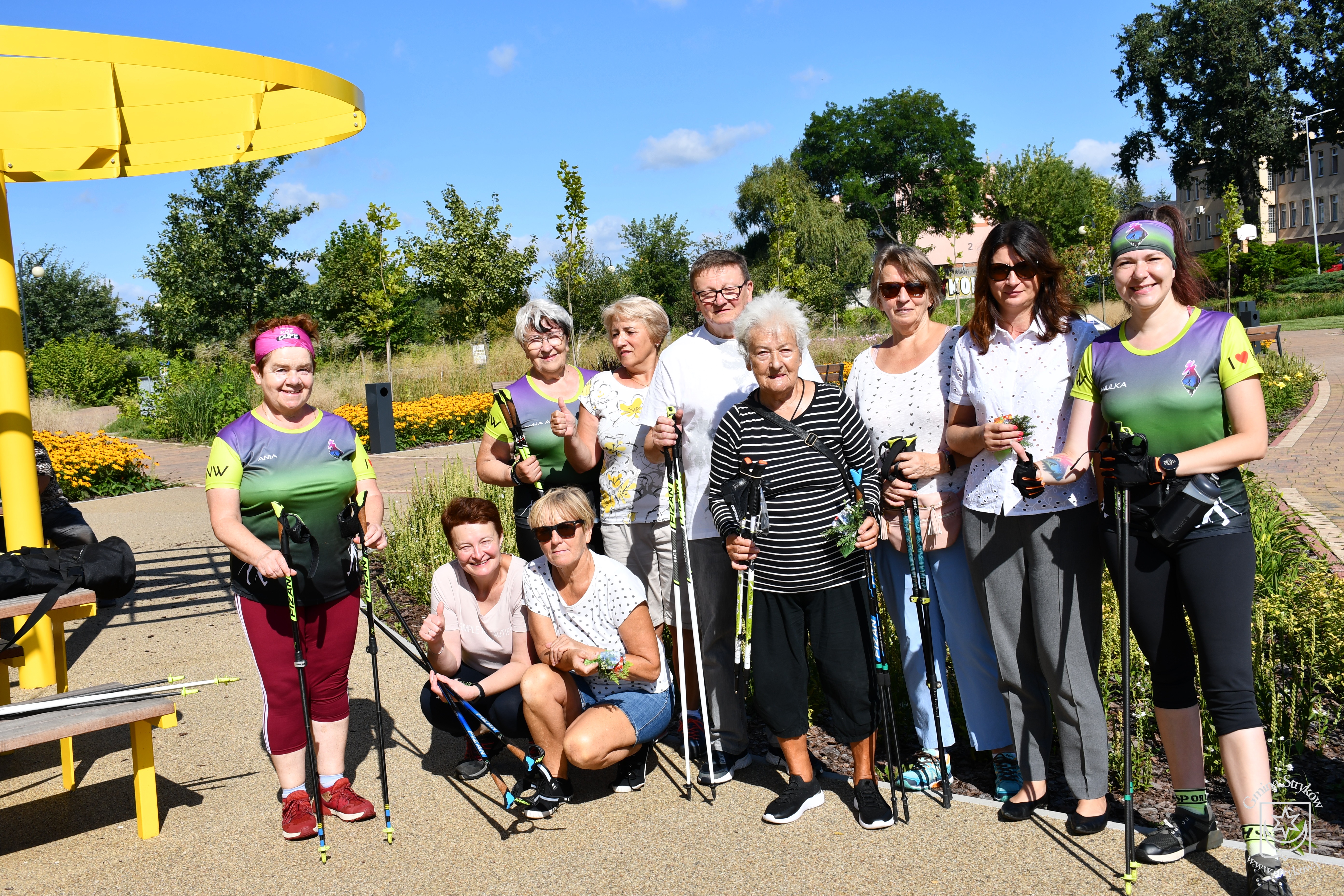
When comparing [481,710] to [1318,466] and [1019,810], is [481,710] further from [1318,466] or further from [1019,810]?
[1318,466]

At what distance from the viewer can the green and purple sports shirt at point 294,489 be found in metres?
3.54

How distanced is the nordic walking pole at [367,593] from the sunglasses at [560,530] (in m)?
0.64

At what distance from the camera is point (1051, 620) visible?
10.8 ft

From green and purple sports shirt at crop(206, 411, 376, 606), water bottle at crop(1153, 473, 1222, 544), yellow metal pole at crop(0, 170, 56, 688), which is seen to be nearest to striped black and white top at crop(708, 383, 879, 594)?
water bottle at crop(1153, 473, 1222, 544)

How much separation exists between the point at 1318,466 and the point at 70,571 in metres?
10.2

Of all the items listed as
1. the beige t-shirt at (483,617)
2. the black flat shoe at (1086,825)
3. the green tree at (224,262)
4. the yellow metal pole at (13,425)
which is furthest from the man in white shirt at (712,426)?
the green tree at (224,262)

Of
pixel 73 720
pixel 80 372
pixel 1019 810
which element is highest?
pixel 80 372

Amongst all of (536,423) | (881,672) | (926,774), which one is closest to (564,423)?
(536,423)

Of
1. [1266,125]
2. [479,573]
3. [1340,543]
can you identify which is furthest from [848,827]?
[1266,125]

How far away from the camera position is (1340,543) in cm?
651

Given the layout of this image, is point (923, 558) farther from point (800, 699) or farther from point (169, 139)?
point (169, 139)

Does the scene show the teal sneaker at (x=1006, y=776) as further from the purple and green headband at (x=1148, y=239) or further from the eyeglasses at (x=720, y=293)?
the eyeglasses at (x=720, y=293)

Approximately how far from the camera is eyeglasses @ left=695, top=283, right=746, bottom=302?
3.96m

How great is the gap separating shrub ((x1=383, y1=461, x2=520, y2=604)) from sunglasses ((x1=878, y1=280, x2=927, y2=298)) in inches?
138
